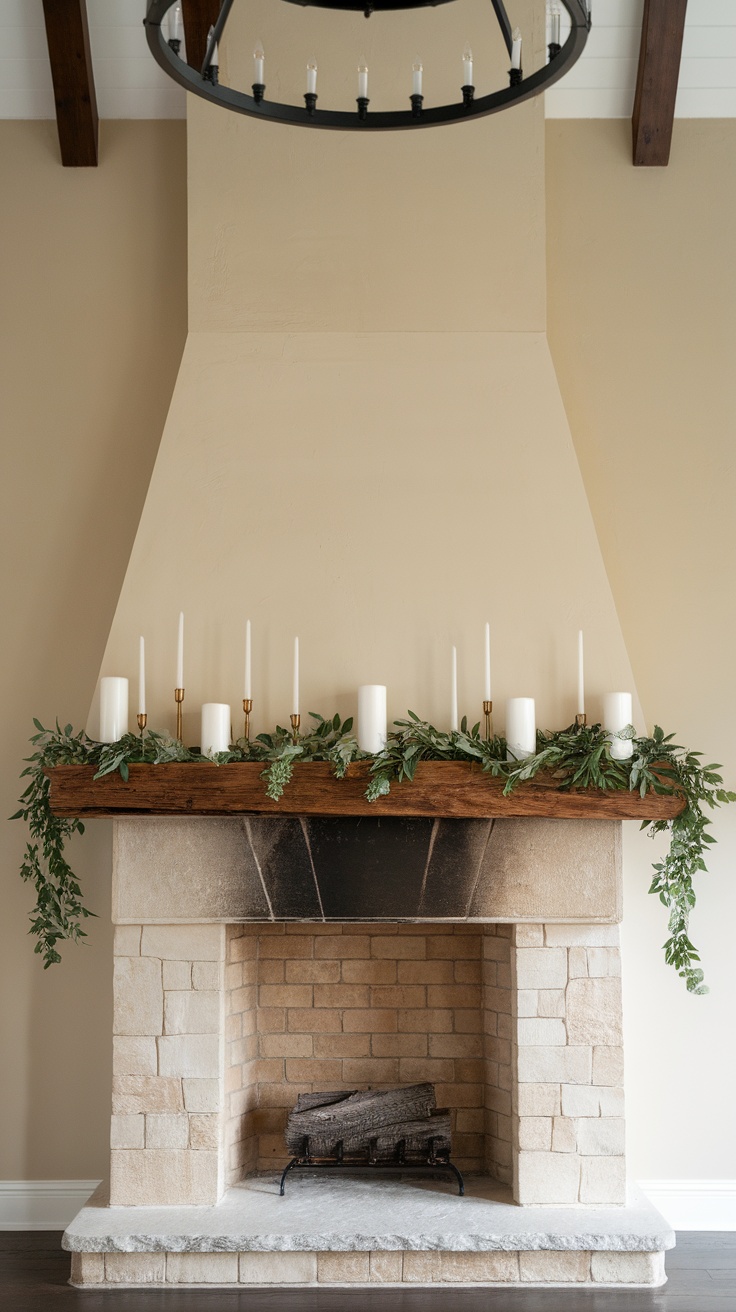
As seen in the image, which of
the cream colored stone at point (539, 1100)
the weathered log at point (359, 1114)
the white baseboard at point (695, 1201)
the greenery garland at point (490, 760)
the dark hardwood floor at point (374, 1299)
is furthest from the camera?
the white baseboard at point (695, 1201)

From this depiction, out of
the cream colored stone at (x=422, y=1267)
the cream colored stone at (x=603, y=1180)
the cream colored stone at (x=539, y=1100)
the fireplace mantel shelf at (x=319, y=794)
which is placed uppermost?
the fireplace mantel shelf at (x=319, y=794)

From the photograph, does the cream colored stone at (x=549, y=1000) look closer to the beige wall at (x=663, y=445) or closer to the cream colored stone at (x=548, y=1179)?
the cream colored stone at (x=548, y=1179)

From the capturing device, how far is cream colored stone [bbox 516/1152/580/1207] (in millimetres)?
3316

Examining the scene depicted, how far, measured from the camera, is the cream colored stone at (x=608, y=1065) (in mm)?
3354

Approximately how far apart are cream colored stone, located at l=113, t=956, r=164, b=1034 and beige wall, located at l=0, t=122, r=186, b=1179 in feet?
1.55

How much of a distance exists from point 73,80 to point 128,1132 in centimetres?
359

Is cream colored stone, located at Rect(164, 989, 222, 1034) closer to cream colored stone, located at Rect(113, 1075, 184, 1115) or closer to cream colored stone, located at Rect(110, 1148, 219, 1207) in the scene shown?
cream colored stone, located at Rect(113, 1075, 184, 1115)

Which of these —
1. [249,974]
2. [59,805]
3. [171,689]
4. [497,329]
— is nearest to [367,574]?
[171,689]

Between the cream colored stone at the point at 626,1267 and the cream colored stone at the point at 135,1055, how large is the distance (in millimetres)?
1444

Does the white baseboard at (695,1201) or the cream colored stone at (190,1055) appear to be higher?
the cream colored stone at (190,1055)

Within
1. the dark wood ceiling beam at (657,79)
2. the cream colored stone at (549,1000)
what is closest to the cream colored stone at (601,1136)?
the cream colored stone at (549,1000)

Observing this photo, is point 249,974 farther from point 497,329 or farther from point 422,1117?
point 497,329

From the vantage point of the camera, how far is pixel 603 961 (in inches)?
134

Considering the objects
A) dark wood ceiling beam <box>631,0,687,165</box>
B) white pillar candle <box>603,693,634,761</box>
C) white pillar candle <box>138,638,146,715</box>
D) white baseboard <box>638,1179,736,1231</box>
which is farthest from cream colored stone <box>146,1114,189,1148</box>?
dark wood ceiling beam <box>631,0,687,165</box>
